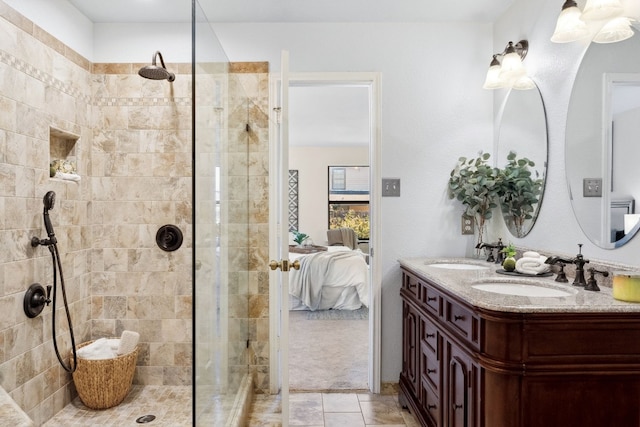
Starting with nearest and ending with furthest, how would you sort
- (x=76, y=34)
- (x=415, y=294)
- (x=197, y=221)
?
(x=197, y=221) < (x=415, y=294) < (x=76, y=34)

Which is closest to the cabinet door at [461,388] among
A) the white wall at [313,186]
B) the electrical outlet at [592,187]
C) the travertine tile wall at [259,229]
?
the electrical outlet at [592,187]

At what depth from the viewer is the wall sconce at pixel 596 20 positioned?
5.27ft

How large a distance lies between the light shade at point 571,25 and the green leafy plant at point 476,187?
3.17 feet

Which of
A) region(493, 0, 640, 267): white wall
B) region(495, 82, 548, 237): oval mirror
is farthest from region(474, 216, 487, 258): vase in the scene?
region(493, 0, 640, 267): white wall

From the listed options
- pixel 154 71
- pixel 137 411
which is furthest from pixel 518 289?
pixel 154 71

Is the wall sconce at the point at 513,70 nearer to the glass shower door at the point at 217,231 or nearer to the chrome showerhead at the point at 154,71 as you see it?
the glass shower door at the point at 217,231

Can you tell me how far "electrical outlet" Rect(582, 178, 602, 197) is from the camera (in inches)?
70.1

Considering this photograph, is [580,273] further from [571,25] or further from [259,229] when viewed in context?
[259,229]

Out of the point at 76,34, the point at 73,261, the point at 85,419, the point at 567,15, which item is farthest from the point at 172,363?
the point at 567,15

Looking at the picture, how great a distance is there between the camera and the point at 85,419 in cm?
233

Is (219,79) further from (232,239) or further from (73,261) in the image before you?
(73,261)

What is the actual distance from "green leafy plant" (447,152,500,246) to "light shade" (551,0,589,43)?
97 centimetres

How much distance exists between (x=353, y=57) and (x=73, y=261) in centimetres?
233

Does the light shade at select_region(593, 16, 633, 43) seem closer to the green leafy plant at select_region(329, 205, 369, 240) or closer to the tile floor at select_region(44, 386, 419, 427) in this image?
the tile floor at select_region(44, 386, 419, 427)
